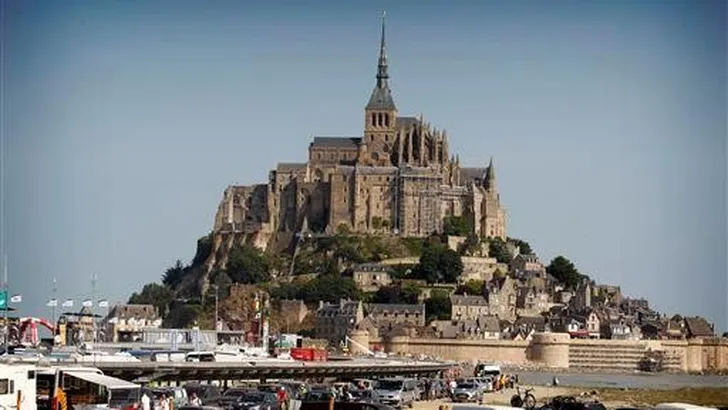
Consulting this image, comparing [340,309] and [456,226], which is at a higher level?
[456,226]

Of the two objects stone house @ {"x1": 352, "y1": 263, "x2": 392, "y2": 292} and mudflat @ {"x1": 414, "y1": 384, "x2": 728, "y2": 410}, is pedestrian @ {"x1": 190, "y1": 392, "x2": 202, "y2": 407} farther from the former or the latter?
stone house @ {"x1": 352, "y1": 263, "x2": 392, "y2": 292}

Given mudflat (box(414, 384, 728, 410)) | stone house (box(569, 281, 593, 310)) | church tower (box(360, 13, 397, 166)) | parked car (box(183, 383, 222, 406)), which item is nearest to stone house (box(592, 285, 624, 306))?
stone house (box(569, 281, 593, 310))

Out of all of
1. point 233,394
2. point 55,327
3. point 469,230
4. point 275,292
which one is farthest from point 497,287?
point 233,394

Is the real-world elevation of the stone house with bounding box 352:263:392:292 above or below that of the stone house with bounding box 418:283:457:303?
above

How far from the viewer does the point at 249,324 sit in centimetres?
12081

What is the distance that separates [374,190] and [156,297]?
64.3 ft

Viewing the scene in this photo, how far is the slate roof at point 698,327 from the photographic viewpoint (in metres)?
136

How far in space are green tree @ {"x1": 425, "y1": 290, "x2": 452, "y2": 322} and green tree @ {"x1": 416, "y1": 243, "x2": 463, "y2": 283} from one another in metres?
1.60

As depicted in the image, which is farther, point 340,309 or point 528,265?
point 528,265

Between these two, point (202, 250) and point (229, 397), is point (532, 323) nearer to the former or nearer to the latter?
point (202, 250)

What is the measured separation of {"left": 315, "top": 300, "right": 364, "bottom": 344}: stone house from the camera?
118375mm

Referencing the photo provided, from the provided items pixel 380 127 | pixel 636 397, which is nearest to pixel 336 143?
pixel 380 127

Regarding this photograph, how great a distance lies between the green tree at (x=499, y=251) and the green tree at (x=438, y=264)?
6249 mm

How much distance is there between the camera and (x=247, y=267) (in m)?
130
